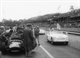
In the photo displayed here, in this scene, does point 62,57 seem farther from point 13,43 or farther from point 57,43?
point 57,43

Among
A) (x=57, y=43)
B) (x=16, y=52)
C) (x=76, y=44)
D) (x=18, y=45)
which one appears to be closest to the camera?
(x=18, y=45)

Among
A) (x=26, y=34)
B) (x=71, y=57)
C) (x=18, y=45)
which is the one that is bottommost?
(x=71, y=57)

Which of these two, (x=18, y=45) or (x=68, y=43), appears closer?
(x=18, y=45)

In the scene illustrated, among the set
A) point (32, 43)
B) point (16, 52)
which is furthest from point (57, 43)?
point (32, 43)

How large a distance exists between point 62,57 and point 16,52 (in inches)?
120

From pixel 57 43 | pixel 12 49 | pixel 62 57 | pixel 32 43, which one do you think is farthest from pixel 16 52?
pixel 57 43

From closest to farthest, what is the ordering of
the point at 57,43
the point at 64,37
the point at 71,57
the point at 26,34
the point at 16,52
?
the point at 26,34
the point at 71,57
the point at 16,52
the point at 64,37
the point at 57,43

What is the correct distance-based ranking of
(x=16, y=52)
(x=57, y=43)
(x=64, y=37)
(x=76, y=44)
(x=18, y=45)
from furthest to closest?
(x=57, y=43) < (x=64, y=37) < (x=76, y=44) < (x=16, y=52) < (x=18, y=45)

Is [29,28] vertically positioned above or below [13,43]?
above

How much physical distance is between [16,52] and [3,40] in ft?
3.77

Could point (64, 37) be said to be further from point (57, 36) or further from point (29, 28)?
point (29, 28)

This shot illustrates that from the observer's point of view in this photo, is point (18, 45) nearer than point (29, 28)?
No

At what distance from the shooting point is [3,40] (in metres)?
8.62

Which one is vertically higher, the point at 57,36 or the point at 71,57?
the point at 57,36
